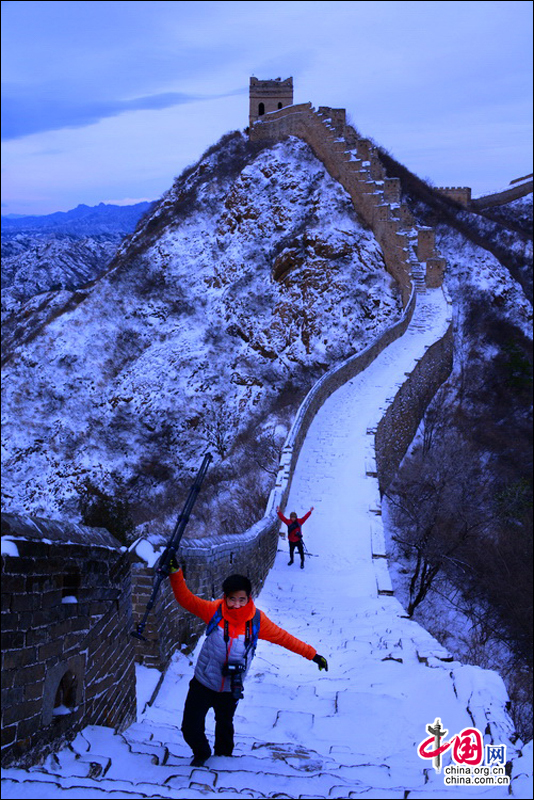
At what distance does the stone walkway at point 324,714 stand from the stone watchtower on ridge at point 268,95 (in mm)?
40457

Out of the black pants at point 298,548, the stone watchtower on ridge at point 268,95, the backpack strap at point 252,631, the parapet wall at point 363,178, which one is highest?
the stone watchtower on ridge at point 268,95

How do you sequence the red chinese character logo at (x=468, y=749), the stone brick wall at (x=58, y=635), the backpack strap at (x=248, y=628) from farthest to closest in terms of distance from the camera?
the backpack strap at (x=248, y=628)
the red chinese character logo at (x=468, y=749)
the stone brick wall at (x=58, y=635)

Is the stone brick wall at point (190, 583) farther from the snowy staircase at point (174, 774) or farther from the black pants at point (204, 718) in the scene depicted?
the black pants at point (204, 718)

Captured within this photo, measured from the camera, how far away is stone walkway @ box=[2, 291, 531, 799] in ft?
10.8

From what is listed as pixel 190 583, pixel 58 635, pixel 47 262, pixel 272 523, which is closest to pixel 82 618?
pixel 58 635

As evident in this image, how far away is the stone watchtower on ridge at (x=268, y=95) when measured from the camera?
4712 cm

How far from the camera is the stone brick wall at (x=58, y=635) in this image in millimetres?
3412

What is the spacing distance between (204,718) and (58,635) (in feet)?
3.37

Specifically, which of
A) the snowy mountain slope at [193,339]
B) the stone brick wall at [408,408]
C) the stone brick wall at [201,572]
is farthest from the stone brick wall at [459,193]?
the stone brick wall at [201,572]

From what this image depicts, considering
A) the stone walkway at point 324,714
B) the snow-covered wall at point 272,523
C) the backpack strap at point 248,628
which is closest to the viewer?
the stone walkway at point 324,714

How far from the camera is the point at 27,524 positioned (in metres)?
3.55

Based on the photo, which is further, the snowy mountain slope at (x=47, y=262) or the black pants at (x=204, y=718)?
the snowy mountain slope at (x=47, y=262)

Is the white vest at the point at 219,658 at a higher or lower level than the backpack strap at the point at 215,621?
lower

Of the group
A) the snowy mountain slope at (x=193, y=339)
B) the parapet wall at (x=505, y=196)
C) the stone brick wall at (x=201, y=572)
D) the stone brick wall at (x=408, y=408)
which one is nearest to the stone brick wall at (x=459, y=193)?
the parapet wall at (x=505, y=196)
